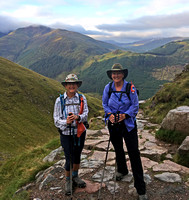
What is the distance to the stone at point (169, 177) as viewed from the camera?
605 cm

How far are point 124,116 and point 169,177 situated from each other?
2932mm

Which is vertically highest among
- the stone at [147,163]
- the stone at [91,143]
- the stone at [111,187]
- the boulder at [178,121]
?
the boulder at [178,121]

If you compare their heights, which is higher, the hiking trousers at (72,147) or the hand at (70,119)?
the hand at (70,119)

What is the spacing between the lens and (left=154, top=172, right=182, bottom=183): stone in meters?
6.05

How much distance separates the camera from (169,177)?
244 inches

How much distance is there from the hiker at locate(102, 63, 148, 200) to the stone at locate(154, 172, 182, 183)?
1317 millimetres

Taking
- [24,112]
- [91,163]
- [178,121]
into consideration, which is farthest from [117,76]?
[24,112]

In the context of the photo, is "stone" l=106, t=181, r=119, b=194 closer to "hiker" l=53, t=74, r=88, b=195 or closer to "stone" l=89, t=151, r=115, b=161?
"hiker" l=53, t=74, r=88, b=195

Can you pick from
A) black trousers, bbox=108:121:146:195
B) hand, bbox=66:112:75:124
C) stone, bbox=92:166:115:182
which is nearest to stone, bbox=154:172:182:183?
black trousers, bbox=108:121:146:195

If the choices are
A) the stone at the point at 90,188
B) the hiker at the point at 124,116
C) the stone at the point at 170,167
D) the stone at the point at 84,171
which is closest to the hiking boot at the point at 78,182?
the stone at the point at 90,188

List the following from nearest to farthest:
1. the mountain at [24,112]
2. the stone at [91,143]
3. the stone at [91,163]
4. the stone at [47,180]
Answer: the stone at [47,180]
the stone at [91,163]
the stone at [91,143]
the mountain at [24,112]

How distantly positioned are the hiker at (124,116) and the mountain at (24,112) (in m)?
36.1

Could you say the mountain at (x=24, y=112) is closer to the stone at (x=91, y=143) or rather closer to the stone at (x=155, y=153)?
the stone at (x=91, y=143)

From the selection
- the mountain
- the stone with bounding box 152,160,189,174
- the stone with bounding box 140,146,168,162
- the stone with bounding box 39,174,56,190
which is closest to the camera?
the stone with bounding box 39,174,56,190
